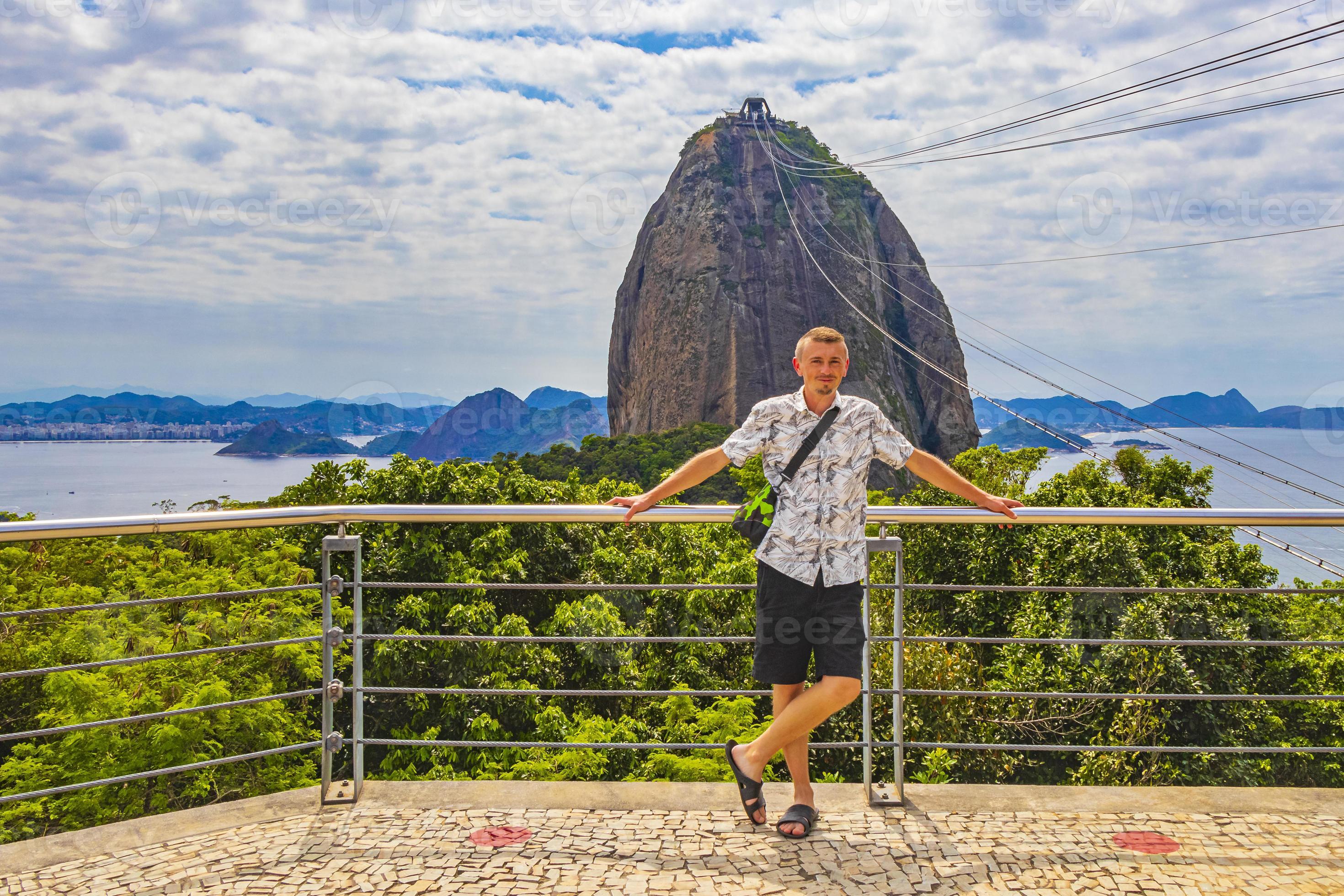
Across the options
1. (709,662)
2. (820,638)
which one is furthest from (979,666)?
(820,638)

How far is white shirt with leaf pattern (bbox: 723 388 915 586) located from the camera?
9.25 feet

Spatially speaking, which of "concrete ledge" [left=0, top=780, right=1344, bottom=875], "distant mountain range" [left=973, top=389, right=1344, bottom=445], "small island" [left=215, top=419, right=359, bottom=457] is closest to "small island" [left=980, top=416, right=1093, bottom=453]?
"distant mountain range" [left=973, top=389, right=1344, bottom=445]

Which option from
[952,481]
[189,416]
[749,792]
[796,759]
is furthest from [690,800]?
[189,416]

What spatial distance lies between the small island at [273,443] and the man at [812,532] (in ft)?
146

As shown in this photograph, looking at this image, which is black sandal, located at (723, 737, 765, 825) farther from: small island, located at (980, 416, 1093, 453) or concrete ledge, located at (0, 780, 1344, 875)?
small island, located at (980, 416, 1093, 453)

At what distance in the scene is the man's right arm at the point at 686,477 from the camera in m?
2.88

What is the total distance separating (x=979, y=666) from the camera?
13922 mm

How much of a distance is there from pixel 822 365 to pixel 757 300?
7512cm

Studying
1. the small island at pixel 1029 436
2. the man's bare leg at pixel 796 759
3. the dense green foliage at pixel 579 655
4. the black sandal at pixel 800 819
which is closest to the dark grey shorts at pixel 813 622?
the man's bare leg at pixel 796 759

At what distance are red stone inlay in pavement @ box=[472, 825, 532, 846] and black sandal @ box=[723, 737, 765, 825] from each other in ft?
2.30

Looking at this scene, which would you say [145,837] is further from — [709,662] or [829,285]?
[829,285]

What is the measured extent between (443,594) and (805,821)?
41.3 ft

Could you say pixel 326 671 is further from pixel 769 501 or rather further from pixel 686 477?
pixel 769 501

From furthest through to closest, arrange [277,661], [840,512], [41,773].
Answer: [277,661] < [41,773] < [840,512]
